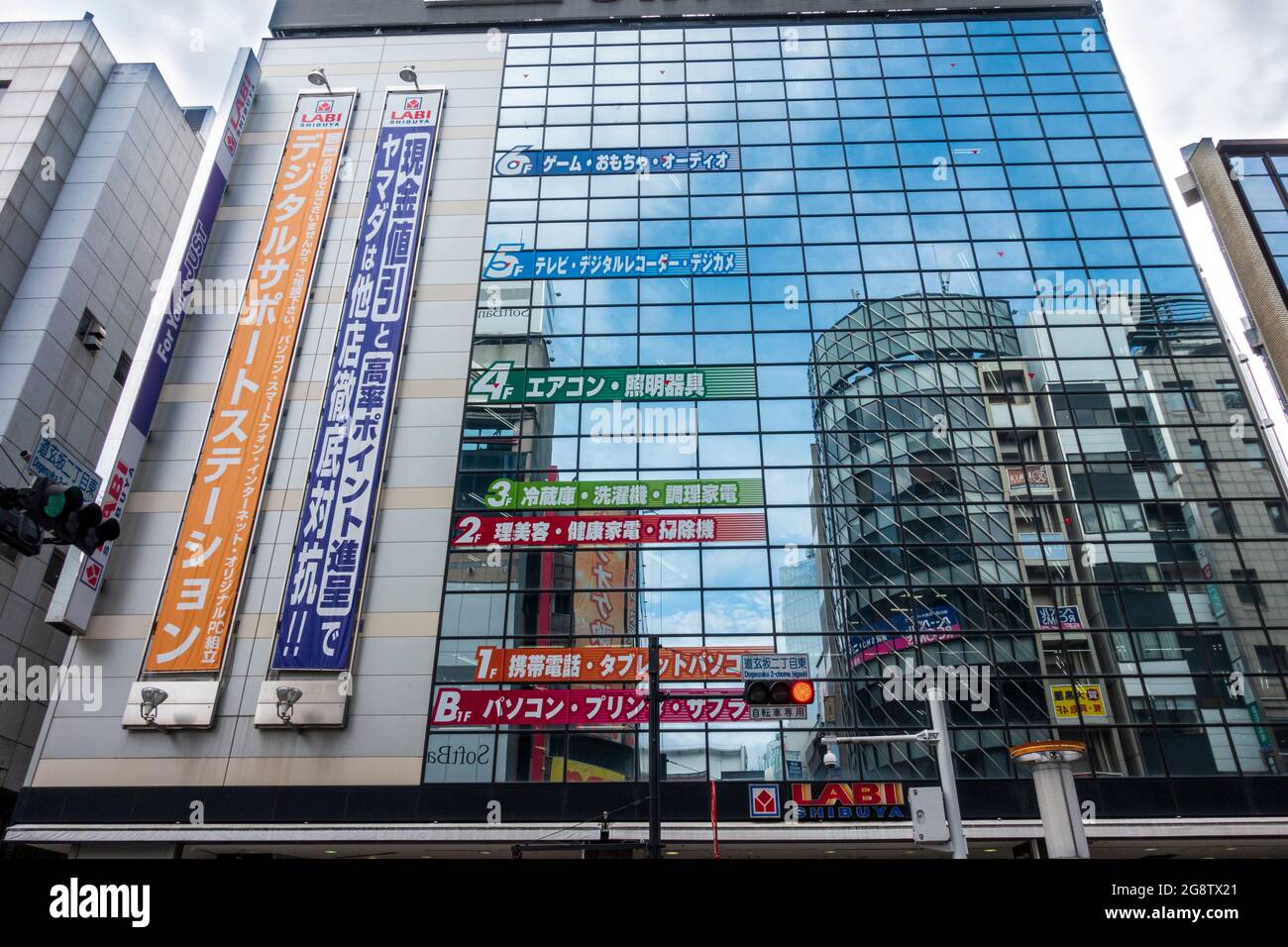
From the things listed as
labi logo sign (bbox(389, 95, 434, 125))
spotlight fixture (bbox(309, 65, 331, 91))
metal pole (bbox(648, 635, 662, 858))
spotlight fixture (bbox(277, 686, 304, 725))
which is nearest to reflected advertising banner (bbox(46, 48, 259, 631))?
spotlight fixture (bbox(309, 65, 331, 91))

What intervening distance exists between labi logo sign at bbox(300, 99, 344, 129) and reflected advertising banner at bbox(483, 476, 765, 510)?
53.6ft

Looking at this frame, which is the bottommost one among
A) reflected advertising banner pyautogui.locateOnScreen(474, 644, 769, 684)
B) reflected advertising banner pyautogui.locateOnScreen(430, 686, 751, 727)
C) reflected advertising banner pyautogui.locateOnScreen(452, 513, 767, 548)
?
reflected advertising banner pyautogui.locateOnScreen(430, 686, 751, 727)

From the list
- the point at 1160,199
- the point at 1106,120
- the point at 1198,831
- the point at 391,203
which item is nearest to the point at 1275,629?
the point at 1198,831

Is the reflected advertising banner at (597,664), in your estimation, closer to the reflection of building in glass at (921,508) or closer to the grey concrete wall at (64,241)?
the reflection of building in glass at (921,508)

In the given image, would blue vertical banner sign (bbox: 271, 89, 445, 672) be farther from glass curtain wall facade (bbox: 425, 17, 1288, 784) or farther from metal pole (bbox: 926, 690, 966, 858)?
metal pole (bbox: 926, 690, 966, 858)

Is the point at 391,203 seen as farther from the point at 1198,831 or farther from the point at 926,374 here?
the point at 1198,831

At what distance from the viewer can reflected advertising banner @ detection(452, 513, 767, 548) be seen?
76.1ft

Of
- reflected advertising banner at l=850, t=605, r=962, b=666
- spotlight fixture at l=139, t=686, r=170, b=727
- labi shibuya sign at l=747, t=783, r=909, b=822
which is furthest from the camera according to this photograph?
reflected advertising banner at l=850, t=605, r=962, b=666

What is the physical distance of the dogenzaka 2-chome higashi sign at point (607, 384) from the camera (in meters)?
25.3

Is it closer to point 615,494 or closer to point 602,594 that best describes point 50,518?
point 602,594

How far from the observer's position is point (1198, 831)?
1884 centimetres

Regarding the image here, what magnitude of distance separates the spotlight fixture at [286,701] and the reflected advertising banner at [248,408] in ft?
7.08

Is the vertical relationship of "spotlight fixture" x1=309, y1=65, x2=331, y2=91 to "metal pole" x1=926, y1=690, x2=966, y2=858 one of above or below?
above

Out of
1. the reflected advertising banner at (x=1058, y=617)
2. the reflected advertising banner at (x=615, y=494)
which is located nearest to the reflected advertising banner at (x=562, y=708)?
the reflected advertising banner at (x=615, y=494)
